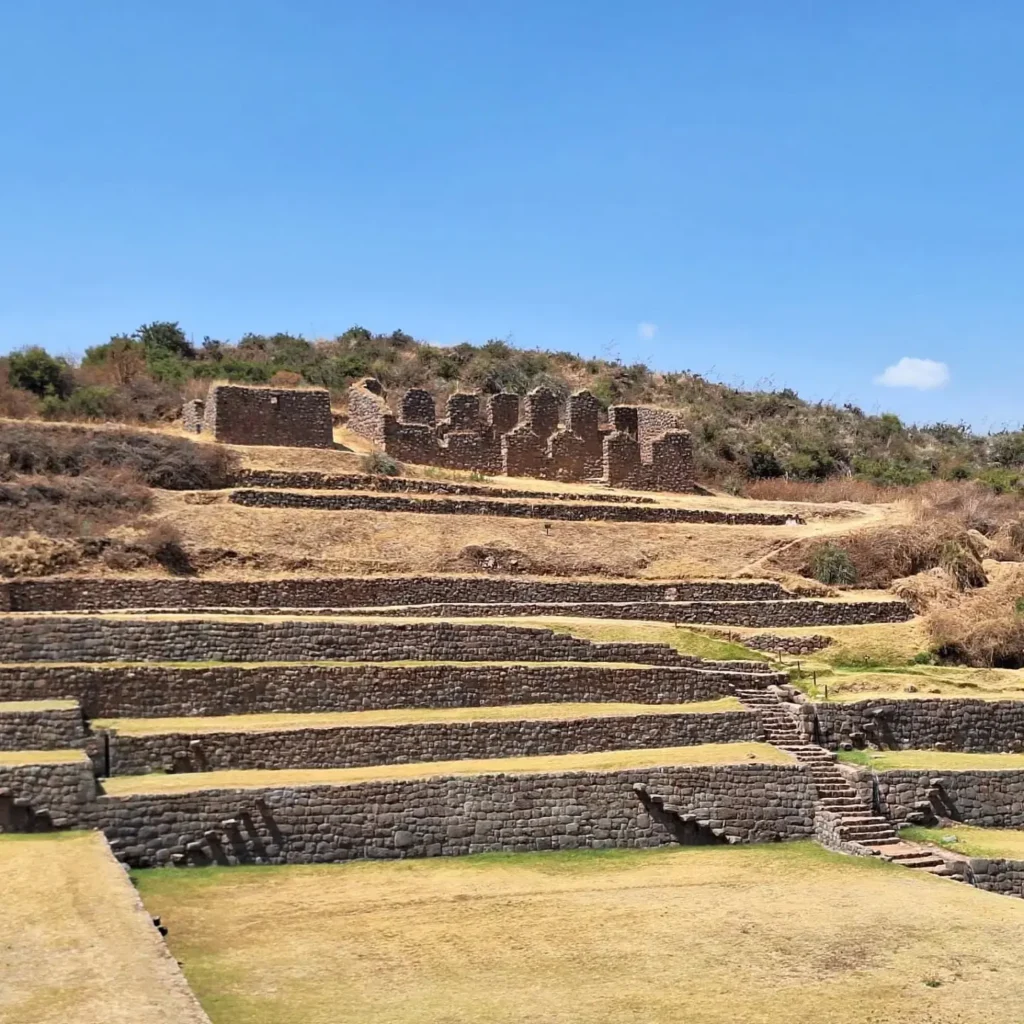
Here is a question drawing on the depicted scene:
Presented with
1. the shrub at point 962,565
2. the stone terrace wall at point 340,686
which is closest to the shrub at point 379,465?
the stone terrace wall at point 340,686

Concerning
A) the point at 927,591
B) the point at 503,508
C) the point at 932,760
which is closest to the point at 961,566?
the point at 927,591

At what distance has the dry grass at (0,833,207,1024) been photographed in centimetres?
1070

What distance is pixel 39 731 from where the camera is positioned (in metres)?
18.6

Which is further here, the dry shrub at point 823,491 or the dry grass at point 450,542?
the dry shrub at point 823,491

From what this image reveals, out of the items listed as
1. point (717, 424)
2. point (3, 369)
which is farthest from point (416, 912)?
point (717, 424)

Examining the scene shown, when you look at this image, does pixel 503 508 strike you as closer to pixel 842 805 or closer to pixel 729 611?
pixel 729 611

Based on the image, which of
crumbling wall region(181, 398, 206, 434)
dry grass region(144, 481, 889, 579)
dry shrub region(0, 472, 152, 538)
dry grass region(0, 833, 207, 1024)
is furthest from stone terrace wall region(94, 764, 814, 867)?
crumbling wall region(181, 398, 206, 434)

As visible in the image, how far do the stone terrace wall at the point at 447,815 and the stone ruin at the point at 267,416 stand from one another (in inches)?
713

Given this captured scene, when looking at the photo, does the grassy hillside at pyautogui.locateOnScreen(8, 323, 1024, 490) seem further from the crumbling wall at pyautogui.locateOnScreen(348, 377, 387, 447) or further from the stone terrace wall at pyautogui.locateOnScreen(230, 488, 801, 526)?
the stone terrace wall at pyautogui.locateOnScreen(230, 488, 801, 526)

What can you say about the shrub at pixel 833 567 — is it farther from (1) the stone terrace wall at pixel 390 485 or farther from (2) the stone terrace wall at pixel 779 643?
(2) the stone terrace wall at pixel 779 643

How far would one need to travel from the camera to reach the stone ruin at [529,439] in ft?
127

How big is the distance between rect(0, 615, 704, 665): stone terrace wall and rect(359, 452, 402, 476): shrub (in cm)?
1081

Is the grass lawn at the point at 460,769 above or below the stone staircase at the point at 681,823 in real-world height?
above

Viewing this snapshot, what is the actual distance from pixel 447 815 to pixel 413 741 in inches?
79.4
